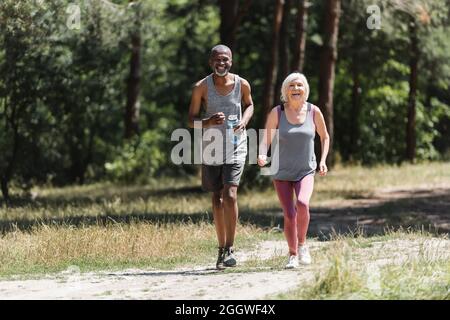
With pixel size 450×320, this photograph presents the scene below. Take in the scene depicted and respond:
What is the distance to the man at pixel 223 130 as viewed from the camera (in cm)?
1005

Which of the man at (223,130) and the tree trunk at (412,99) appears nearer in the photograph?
the man at (223,130)

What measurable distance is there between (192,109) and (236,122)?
50cm

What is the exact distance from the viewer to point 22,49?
1928cm

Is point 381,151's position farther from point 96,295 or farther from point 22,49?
point 96,295

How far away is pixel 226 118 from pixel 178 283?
6.04 ft

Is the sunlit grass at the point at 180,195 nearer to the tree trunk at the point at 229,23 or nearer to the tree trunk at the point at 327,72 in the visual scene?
the tree trunk at the point at 327,72

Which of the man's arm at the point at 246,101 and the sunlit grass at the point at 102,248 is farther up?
the man's arm at the point at 246,101

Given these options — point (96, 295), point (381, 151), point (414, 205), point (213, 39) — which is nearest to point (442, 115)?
point (381, 151)

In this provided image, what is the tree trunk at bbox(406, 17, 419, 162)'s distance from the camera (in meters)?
32.7

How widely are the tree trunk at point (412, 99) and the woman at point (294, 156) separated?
907 inches

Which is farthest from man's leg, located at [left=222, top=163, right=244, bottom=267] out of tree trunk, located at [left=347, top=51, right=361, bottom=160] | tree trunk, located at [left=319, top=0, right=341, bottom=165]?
tree trunk, located at [left=347, top=51, right=361, bottom=160]

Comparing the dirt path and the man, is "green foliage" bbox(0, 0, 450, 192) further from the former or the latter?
the dirt path

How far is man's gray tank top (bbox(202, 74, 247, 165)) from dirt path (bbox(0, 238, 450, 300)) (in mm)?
1177

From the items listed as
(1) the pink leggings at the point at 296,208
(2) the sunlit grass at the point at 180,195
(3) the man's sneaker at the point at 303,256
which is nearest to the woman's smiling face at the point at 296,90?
(1) the pink leggings at the point at 296,208
